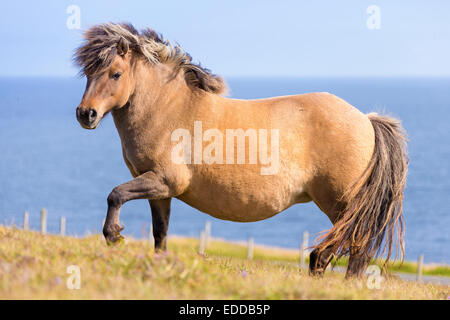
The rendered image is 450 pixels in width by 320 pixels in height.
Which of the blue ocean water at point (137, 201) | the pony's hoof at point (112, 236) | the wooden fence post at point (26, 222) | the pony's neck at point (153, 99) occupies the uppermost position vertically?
the pony's neck at point (153, 99)

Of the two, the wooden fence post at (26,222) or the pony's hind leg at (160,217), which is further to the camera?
the wooden fence post at (26,222)

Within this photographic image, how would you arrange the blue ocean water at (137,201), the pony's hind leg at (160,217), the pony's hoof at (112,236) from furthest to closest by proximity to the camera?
the blue ocean water at (137,201) → the pony's hind leg at (160,217) → the pony's hoof at (112,236)

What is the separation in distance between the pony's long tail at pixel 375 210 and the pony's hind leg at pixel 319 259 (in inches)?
3.2

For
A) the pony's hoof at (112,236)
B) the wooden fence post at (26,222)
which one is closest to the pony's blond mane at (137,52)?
the pony's hoof at (112,236)

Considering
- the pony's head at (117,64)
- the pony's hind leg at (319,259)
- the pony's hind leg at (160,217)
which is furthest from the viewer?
the pony's hind leg at (160,217)

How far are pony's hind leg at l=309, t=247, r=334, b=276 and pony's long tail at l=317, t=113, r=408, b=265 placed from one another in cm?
8

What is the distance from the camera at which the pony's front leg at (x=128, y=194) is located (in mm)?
6852

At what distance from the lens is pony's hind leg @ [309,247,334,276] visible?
7.85 meters

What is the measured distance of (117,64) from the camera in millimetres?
7238

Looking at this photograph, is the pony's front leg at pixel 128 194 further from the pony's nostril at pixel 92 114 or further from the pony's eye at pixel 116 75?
the pony's eye at pixel 116 75

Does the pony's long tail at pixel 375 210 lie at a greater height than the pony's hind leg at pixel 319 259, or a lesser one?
greater

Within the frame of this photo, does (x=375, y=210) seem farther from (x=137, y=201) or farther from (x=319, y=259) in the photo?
(x=137, y=201)

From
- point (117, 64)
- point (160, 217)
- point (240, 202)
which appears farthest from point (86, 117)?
point (240, 202)

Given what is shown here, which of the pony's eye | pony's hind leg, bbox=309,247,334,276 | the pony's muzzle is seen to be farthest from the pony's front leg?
pony's hind leg, bbox=309,247,334,276
